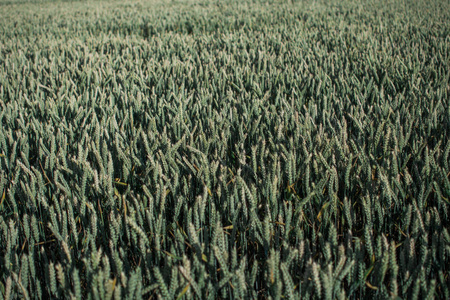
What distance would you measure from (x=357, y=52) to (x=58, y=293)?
3072 mm

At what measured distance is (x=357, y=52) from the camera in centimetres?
315

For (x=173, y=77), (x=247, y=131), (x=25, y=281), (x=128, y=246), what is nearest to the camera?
(x=25, y=281)

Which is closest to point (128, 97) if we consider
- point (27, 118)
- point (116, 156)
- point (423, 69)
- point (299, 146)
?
point (27, 118)

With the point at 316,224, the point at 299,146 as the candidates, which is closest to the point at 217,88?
the point at 299,146

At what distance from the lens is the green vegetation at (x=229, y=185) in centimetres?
80

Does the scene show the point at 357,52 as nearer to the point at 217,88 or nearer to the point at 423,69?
the point at 423,69

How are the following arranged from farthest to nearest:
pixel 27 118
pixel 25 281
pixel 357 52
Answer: pixel 357 52 < pixel 27 118 < pixel 25 281

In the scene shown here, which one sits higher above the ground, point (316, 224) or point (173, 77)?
point (173, 77)

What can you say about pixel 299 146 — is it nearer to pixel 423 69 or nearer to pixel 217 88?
pixel 217 88

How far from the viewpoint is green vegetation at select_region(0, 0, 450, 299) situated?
802 millimetres

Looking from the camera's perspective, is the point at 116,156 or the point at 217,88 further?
the point at 217,88

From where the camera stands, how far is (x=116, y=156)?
1396 mm

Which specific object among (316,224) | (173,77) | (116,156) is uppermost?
(173,77)

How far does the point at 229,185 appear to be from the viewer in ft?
3.99
